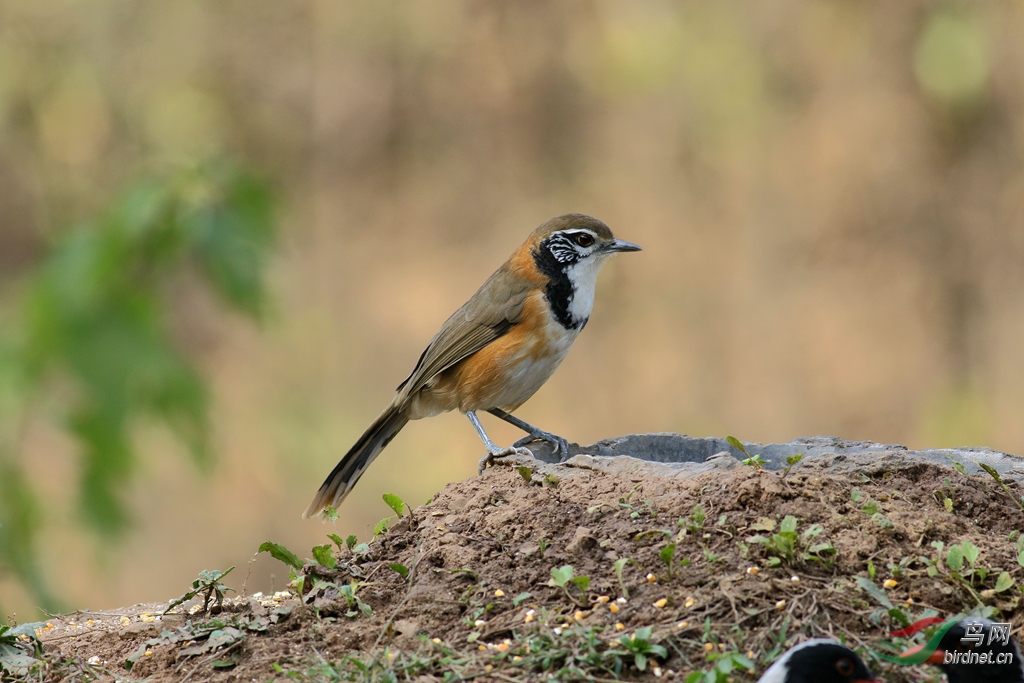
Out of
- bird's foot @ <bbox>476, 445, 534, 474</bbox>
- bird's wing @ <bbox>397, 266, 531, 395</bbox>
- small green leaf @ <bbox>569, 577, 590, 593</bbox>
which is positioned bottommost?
small green leaf @ <bbox>569, 577, 590, 593</bbox>

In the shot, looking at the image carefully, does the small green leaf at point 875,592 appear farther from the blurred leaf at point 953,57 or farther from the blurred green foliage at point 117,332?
the blurred leaf at point 953,57

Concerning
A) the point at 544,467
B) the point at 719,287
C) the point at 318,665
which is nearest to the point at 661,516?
the point at 544,467

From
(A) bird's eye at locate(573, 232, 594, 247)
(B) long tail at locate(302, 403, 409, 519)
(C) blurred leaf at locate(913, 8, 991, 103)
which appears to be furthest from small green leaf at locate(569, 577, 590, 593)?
(C) blurred leaf at locate(913, 8, 991, 103)

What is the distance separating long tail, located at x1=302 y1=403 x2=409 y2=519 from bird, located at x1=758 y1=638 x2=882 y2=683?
12.9ft

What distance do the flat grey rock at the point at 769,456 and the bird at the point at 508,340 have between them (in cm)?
49

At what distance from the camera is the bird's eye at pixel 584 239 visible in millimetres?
6730

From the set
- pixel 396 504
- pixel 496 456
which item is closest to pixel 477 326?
pixel 496 456

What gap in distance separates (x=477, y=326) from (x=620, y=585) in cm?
294

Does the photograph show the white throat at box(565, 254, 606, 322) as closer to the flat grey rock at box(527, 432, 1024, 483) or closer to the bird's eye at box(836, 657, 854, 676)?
the flat grey rock at box(527, 432, 1024, 483)

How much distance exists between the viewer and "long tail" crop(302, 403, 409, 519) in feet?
22.1

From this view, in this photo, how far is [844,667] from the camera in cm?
315

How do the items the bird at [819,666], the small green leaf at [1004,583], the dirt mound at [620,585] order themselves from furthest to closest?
the small green leaf at [1004,583]
the dirt mound at [620,585]
the bird at [819,666]

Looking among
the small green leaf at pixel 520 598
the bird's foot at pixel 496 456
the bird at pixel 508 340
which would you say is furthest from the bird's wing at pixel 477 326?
the small green leaf at pixel 520 598

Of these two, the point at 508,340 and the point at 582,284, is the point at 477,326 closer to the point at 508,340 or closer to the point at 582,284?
the point at 508,340
